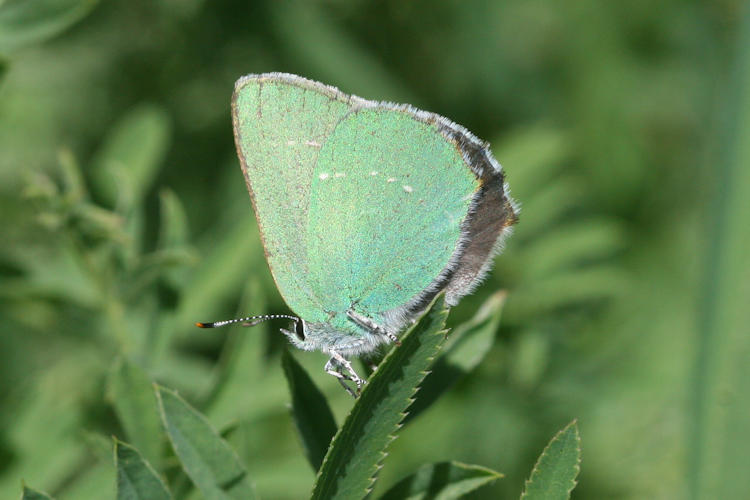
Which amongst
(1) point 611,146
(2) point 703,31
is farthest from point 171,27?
(2) point 703,31

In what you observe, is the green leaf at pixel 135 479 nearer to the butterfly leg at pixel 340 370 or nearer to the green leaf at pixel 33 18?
the butterfly leg at pixel 340 370

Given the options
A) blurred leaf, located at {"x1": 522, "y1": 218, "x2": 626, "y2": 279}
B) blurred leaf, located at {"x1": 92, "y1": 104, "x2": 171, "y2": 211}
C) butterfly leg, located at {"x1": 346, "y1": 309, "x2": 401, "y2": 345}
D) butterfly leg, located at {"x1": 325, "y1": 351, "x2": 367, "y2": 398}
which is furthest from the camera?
blurred leaf, located at {"x1": 522, "y1": 218, "x2": 626, "y2": 279}

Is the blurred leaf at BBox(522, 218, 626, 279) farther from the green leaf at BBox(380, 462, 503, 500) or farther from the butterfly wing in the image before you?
the green leaf at BBox(380, 462, 503, 500)

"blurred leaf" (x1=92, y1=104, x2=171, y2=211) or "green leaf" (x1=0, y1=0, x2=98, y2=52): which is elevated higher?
"blurred leaf" (x1=92, y1=104, x2=171, y2=211)

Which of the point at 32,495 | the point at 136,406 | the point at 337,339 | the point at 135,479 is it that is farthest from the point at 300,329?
the point at 32,495

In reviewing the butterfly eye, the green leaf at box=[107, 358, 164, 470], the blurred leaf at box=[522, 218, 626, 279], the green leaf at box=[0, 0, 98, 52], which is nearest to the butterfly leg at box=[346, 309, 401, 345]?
the butterfly eye

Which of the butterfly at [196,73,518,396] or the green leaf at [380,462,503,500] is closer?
the green leaf at [380,462,503,500]

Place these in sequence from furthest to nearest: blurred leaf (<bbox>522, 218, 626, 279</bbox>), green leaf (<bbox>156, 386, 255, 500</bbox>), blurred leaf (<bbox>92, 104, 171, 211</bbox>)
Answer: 1. blurred leaf (<bbox>522, 218, 626, 279</bbox>)
2. blurred leaf (<bbox>92, 104, 171, 211</bbox>)
3. green leaf (<bbox>156, 386, 255, 500</bbox>)

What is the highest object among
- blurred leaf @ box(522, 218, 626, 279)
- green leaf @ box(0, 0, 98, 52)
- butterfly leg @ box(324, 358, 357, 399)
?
blurred leaf @ box(522, 218, 626, 279)
